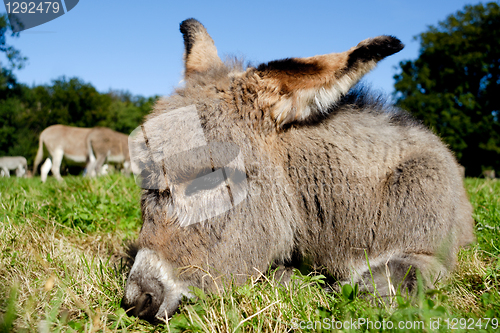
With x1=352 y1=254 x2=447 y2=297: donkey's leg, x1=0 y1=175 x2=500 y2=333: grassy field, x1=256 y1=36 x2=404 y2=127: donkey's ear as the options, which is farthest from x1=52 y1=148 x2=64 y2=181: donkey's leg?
x1=352 y1=254 x2=447 y2=297: donkey's leg

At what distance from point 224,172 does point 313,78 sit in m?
0.88

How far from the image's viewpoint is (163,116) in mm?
2088

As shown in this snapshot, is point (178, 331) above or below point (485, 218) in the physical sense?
above

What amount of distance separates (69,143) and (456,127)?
30.1 metres

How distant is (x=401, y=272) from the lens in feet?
6.54

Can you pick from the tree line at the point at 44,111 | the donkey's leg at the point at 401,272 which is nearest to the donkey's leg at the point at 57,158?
the tree line at the point at 44,111

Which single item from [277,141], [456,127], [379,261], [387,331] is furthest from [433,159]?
[456,127]

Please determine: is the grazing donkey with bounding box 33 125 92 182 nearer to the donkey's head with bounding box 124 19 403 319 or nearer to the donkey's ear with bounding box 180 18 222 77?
the donkey's ear with bounding box 180 18 222 77

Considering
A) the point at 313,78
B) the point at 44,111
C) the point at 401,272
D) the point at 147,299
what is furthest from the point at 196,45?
the point at 44,111

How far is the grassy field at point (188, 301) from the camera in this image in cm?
156

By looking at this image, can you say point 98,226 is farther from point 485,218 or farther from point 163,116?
point 485,218

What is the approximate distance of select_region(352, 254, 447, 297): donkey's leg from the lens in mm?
1958

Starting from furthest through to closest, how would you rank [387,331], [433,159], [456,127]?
[456,127] < [433,159] < [387,331]

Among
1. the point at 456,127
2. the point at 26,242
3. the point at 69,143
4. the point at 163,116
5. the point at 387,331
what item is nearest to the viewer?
the point at 387,331
